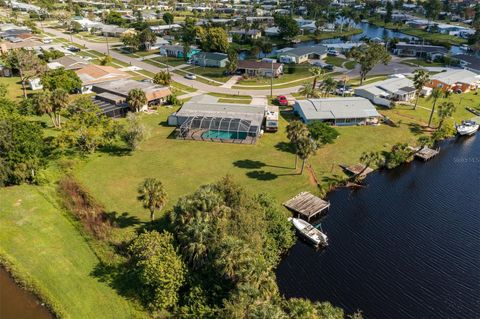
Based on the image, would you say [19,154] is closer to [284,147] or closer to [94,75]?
[284,147]

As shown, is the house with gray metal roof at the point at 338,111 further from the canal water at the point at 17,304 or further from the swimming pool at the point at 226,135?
the canal water at the point at 17,304

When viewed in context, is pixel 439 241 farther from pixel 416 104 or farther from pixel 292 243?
pixel 416 104

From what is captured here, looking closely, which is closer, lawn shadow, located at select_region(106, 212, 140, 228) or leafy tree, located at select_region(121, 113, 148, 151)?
lawn shadow, located at select_region(106, 212, 140, 228)

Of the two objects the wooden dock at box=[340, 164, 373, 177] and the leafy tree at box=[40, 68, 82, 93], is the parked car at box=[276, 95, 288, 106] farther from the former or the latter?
the leafy tree at box=[40, 68, 82, 93]

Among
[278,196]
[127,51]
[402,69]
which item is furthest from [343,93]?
[127,51]

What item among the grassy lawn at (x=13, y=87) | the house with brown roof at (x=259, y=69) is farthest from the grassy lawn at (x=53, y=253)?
the house with brown roof at (x=259, y=69)

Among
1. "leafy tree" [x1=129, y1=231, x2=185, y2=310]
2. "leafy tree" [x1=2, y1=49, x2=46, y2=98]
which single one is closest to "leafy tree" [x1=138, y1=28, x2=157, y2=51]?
"leafy tree" [x1=2, y1=49, x2=46, y2=98]
